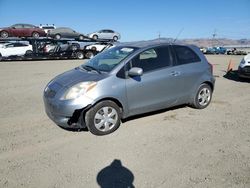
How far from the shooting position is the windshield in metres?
5.50

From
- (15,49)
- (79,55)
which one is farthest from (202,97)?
(15,49)

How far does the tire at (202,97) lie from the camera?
6.64 m

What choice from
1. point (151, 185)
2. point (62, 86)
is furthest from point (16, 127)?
point (151, 185)

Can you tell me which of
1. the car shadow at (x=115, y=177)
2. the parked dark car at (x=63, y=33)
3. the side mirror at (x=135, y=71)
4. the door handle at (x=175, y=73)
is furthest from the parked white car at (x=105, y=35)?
the car shadow at (x=115, y=177)

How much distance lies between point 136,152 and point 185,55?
9.79 ft

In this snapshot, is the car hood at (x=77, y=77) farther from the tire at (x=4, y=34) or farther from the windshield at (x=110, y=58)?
the tire at (x=4, y=34)

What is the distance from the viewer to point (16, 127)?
5.59 meters

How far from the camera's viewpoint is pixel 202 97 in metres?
6.79

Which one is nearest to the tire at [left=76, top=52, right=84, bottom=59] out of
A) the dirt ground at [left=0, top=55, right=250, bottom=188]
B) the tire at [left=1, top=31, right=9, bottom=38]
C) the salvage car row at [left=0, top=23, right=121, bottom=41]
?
the salvage car row at [left=0, top=23, right=121, bottom=41]

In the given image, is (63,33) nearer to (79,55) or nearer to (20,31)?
(79,55)

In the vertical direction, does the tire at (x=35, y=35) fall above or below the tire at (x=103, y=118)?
above

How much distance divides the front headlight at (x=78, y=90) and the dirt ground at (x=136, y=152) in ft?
2.56

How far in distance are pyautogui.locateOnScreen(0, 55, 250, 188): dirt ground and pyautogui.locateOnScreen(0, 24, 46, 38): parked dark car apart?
19988 mm

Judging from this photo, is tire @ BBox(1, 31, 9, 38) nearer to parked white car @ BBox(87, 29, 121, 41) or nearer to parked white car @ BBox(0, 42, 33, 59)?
parked white car @ BBox(0, 42, 33, 59)
